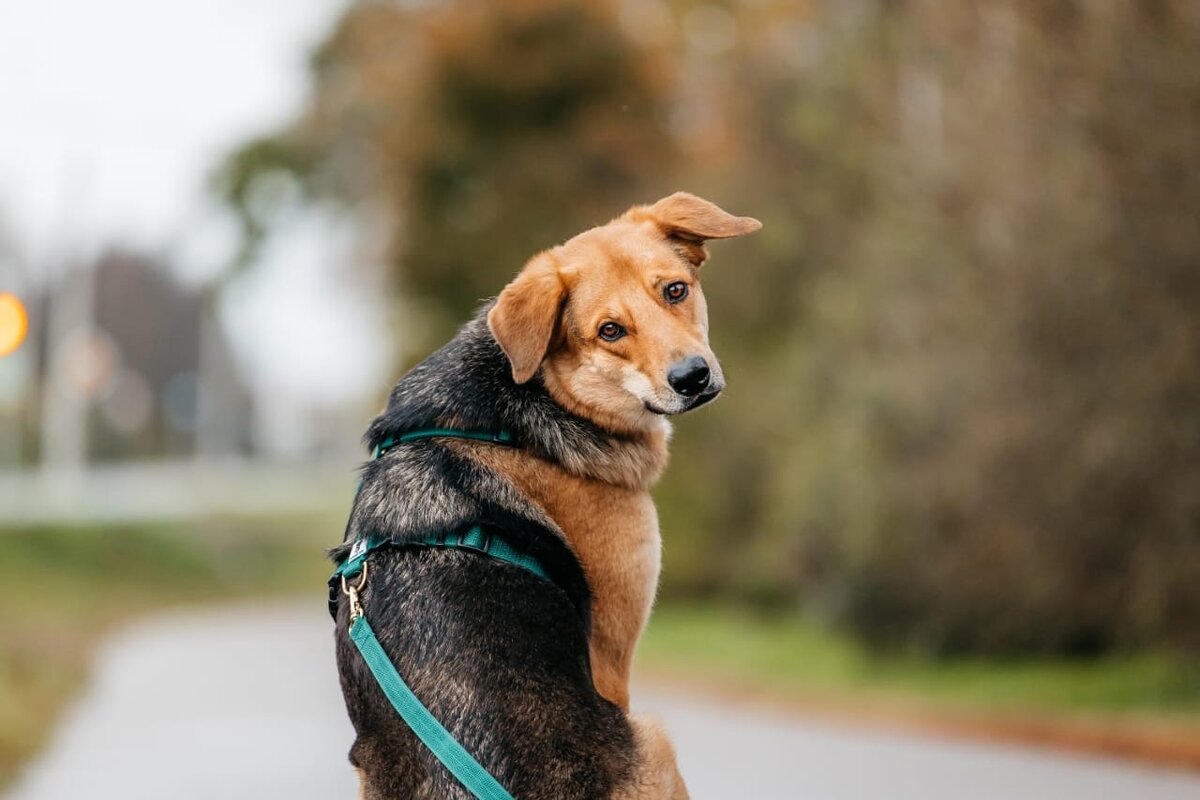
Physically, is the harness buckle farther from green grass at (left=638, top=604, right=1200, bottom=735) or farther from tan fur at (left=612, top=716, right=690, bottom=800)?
green grass at (left=638, top=604, right=1200, bottom=735)

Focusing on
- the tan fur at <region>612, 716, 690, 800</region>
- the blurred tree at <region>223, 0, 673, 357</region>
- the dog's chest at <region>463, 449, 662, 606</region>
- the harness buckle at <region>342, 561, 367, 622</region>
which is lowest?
the tan fur at <region>612, 716, 690, 800</region>

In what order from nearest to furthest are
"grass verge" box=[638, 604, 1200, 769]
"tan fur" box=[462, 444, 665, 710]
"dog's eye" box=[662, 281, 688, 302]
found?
"tan fur" box=[462, 444, 665, 710], "dog's eye" box=[662, 281, 688, 302], "grass verge" box=[638, 604, 1200, 769]

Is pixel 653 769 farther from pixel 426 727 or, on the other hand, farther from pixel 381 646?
pixel 381 646

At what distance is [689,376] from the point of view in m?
4.75

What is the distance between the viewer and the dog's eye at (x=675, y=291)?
16.5 feet

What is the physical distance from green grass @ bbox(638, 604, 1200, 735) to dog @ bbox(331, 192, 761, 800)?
8.56 m

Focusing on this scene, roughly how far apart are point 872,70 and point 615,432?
51.1 feet

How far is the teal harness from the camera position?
3.76 meters

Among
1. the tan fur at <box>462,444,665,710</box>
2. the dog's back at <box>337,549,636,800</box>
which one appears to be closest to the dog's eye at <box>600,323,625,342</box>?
the tan fur at <box>462,444,665,710</box>

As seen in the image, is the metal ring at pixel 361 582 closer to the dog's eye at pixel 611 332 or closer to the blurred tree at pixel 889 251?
the dog's eye at pixel 611 332

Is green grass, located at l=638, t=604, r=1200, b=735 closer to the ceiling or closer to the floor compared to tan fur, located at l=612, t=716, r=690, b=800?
closer to the ceiling

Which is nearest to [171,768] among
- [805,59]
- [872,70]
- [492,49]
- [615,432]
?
[615,432]

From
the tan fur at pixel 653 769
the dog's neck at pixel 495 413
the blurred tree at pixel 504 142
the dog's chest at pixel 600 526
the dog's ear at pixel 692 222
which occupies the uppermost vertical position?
the blurred tree at pixel 504 142

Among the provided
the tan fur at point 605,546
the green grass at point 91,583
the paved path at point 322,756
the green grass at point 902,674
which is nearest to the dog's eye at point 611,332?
the tan fur at point 605,546
